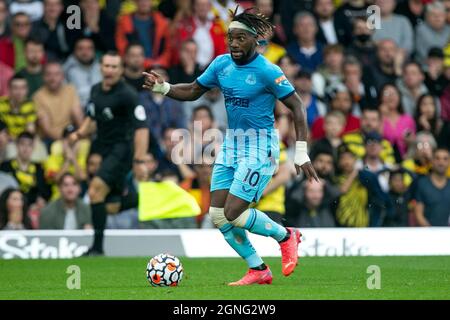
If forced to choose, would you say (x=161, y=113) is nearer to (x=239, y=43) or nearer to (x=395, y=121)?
(x=395, y=121)

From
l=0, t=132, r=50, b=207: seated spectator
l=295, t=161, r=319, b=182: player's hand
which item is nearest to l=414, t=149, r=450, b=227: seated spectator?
l=0, t=132, r=50, b=207: seated spectator

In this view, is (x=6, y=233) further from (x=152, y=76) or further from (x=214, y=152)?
(x=152, y=76)

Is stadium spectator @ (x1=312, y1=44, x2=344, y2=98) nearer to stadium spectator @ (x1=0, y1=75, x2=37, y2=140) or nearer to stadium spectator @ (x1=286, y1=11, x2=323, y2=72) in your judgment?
stadium spectator @ (x1=286, y1=11, x2=323, y2=72)

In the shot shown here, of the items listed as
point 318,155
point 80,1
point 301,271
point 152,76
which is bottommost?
point 301,271

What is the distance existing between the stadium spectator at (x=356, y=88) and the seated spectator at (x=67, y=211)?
458 centimetres

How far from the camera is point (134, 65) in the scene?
711 inches

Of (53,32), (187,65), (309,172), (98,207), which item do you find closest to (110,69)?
(98,207)

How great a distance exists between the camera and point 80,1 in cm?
1859

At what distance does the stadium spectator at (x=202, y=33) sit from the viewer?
1864 centimetres

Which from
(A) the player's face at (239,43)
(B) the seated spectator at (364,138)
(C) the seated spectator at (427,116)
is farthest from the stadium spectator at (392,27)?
(A) the player's face at (239,43)

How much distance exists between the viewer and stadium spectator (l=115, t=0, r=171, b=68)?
60.8ft

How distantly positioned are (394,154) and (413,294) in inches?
298

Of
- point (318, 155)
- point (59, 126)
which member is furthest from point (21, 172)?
point (318, 155)

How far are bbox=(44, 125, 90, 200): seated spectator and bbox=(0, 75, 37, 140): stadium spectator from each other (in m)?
0.50
